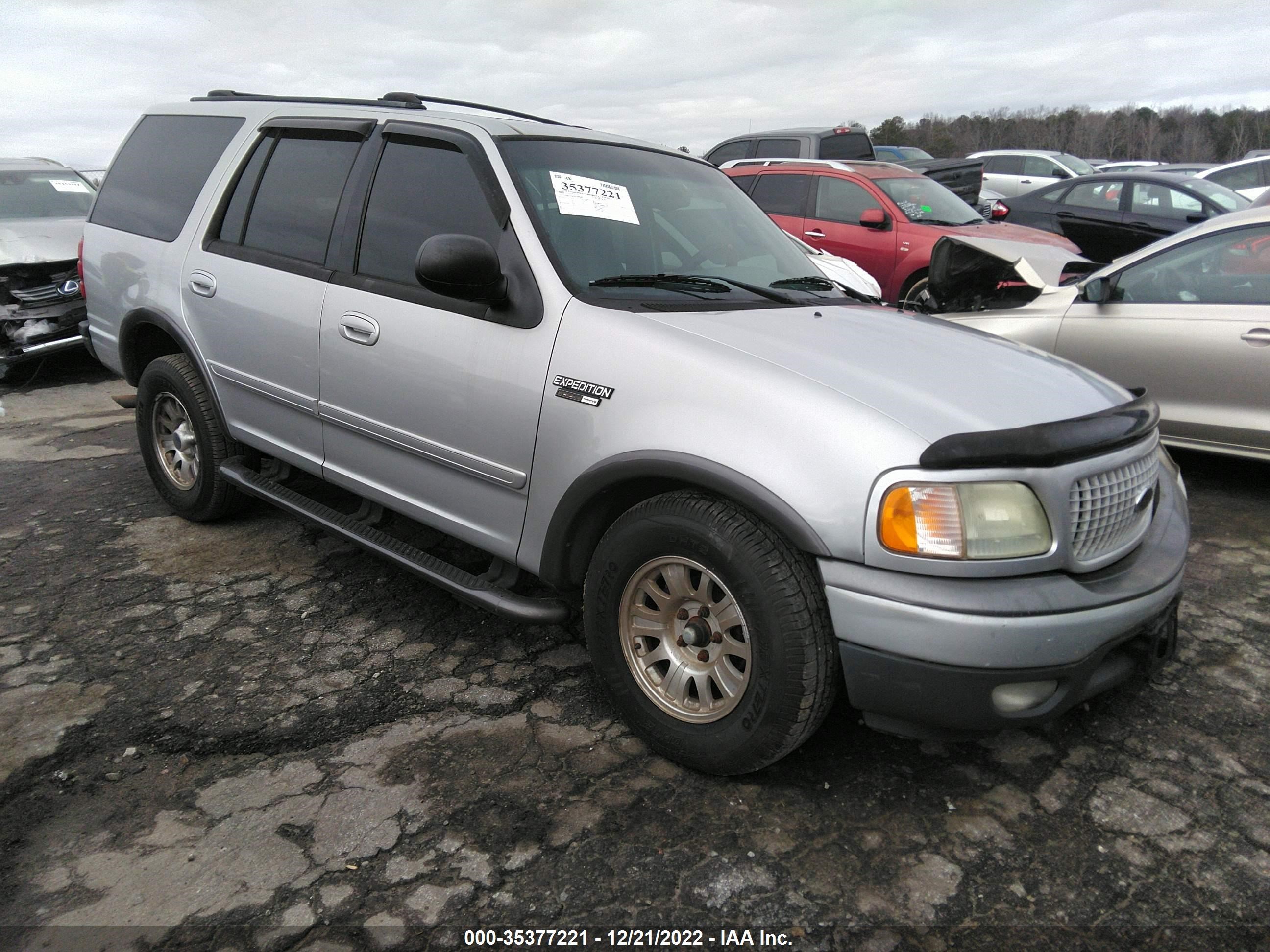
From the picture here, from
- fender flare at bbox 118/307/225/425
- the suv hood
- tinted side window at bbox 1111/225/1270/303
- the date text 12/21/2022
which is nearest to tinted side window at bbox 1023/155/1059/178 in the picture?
tinted side window at bbox 1111/225/1270/303

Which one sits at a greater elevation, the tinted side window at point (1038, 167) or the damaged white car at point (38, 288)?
the tinted side window at point (1038, 167)

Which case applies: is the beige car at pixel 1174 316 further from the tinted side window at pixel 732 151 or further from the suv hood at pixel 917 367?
the tinted side window at pixel 732 151

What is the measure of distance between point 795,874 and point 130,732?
2020 millimetres

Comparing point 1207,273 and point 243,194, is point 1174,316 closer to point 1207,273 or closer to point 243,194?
point 1207,273

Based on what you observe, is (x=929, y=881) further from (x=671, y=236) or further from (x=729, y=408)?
(x=671, y=236)

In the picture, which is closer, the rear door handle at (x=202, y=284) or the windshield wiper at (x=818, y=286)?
the windshield wiper at (x=818, y=286)

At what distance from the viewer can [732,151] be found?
→ 1302cm

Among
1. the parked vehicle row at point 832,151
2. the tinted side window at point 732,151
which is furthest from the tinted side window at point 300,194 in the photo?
the tinted side window at point 732,151

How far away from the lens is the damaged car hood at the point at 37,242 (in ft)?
25.1

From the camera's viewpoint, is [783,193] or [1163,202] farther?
[1163,202]

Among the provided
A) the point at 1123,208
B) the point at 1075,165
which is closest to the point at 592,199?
the point at 1123,208

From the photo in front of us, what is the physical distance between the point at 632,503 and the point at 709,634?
1.48 feet

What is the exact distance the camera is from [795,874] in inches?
87.2

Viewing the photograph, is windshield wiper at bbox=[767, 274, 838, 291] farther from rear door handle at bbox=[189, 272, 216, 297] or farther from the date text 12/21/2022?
rear door handle at bbox=[189, 272, 216, 297]
